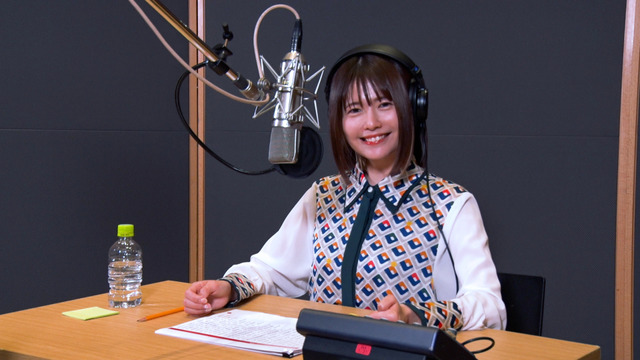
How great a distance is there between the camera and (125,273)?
1603 millimetres

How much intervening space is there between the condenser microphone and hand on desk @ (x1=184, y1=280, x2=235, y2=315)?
1.37ft

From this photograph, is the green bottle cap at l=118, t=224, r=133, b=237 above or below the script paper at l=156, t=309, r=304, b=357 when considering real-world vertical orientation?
above

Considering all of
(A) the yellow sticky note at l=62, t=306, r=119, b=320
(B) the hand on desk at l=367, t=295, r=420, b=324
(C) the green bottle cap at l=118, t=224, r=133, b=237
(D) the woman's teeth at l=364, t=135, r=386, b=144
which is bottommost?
(A) the yellow sticky note at l=62, t=306, r=119, b=320

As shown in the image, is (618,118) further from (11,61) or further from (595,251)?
(11,61)

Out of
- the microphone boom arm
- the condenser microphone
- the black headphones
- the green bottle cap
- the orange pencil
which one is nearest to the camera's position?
the microphone boom arm

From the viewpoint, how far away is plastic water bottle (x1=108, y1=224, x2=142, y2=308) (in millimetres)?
1479

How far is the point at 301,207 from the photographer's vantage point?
1.78 metres

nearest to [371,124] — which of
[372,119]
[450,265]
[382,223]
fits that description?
[372,119]

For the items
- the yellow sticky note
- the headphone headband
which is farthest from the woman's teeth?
the yellow sticky note

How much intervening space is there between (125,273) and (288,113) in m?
0.70

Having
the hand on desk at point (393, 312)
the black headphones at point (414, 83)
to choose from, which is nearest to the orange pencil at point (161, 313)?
the hand on desk at point (393, 312)

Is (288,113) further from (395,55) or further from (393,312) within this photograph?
(395,55)

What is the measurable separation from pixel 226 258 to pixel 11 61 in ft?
3.96

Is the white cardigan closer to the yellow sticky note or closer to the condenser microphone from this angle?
the yellow sticky note
